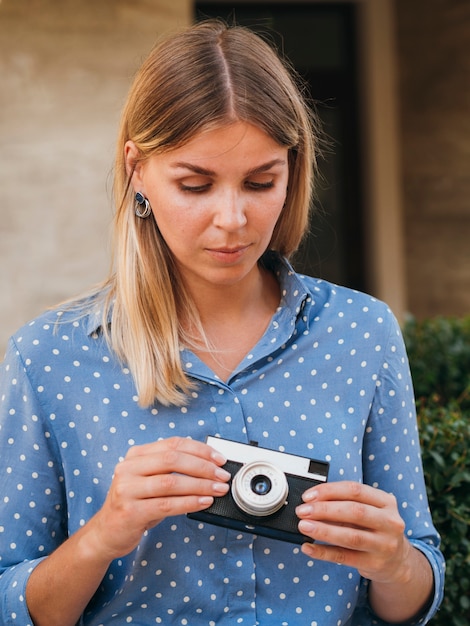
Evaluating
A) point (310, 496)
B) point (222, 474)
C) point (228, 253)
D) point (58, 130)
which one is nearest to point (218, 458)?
point (222, 474)

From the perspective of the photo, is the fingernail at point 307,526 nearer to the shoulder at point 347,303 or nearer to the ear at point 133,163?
the shoulder at point 347,303

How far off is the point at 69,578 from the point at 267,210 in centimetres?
78

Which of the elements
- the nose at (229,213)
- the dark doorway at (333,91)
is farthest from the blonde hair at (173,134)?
the dark doorway at (333,91)

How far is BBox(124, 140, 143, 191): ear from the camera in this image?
6.62 ft

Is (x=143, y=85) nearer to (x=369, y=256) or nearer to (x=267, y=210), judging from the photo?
(x=267, y=210)

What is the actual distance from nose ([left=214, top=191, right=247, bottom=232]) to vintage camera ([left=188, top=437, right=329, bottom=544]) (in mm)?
398

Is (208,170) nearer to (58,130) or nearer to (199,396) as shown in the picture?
(199,396)

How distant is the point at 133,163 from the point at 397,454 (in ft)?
2.64

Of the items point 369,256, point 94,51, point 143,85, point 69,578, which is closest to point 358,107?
point 369,256

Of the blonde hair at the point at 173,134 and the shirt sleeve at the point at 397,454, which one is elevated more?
the blonde hair at the point at 173,134

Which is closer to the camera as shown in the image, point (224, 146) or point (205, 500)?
point (205, 500)

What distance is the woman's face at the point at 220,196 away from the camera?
73.9 inches

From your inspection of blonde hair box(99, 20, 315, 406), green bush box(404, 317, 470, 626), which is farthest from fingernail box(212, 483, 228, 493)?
green bush box(404, 317, 470, 626)

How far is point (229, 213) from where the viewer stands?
1.87 metres
